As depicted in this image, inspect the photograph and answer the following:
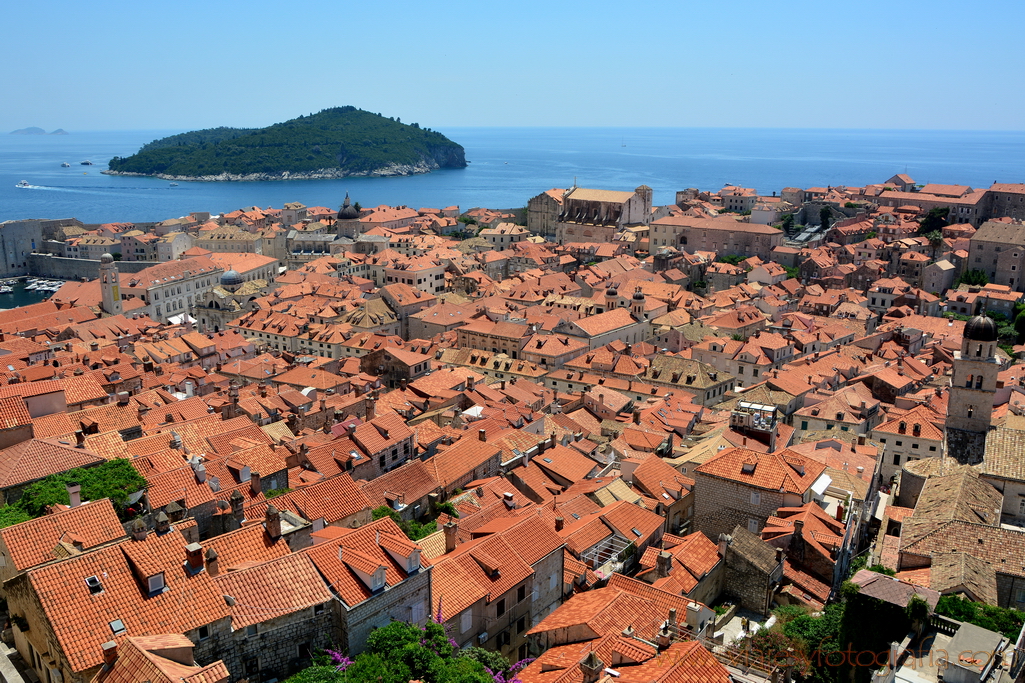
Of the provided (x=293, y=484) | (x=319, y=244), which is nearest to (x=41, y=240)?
(x=319, y=244)

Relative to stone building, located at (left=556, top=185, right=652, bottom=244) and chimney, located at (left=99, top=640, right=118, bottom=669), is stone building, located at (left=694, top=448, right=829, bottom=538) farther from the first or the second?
stone building, located at (left=556, top=185, right=652, bottom=244)

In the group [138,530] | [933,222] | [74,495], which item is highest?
[933,222]

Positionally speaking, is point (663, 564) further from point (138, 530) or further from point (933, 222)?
point (933, 222)

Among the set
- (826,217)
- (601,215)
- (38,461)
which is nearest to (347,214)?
(601,215)

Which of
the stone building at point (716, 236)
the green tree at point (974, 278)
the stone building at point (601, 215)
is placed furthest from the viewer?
the stone building at point (601, 215)

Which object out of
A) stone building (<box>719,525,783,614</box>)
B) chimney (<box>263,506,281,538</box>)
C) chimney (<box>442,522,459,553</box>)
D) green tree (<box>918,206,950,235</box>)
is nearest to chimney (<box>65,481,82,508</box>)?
chimney (<box>263,506,281,538</box>)

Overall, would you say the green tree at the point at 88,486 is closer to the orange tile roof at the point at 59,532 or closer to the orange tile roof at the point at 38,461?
the orange tile roof at the point at 38,461


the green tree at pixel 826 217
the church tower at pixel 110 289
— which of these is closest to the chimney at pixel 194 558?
the church tower at pixel 110 289
